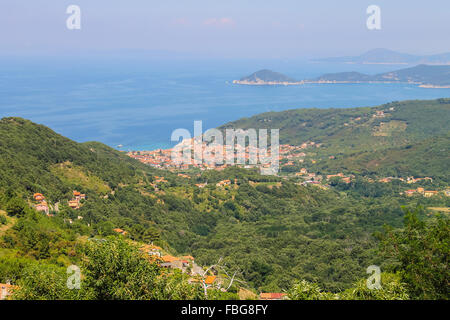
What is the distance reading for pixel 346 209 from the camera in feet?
115

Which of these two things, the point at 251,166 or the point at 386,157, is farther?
the point at 386,157

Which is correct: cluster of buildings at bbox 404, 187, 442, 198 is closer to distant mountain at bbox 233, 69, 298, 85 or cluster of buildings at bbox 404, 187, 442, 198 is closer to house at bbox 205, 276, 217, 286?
house at bbox 205, 276, 217, 286

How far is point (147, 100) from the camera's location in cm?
11656

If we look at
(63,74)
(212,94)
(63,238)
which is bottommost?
(63,238)

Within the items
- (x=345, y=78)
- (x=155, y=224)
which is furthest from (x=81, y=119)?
(x=345, y=78)

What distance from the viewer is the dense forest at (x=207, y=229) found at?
29.6ft

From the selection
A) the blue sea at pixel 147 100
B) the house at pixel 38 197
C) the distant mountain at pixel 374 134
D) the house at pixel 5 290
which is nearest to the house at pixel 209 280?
the house at pixel 5 290

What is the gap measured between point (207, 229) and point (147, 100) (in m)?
93.0

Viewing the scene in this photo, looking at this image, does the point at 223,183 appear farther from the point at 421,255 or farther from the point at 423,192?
the point at 421,255

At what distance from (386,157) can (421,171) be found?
7.34 metres

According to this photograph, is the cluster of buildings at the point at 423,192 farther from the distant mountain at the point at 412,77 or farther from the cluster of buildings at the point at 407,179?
the distant mountain at the point at 412,77

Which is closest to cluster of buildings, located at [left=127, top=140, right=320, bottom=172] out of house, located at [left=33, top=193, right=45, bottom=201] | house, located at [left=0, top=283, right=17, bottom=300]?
house, located at [left=33, top=193, right=45, bottom=201]

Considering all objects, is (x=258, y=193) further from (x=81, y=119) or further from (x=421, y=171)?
(x=81, y=119)

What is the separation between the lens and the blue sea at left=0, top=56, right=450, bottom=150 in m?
82.3
